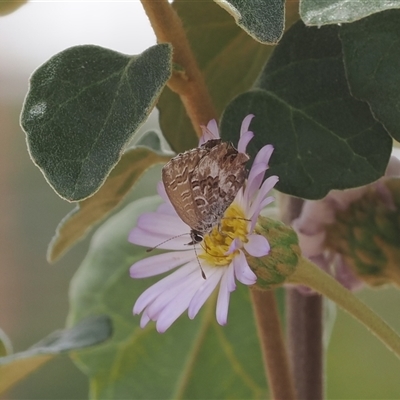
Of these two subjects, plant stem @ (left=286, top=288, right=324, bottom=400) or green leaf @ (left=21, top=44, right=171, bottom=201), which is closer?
green leaf @ (left=21, top=44, right=171, bottom=201)

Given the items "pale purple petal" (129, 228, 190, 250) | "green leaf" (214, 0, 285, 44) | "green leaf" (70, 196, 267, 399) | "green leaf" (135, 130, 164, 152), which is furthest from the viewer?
"green leaf" (70, 196, 267, 399)

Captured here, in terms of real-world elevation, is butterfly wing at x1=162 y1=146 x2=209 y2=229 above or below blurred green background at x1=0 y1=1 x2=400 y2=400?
above

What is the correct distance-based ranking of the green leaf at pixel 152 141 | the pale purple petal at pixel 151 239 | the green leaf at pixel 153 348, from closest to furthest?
1. the pale purple petal at pixel 151 239
2. the green leaf at pixel 152 141
3. the green leaf at pixel 153 348

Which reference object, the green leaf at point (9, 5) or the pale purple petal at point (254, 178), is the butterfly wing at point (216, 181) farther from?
the green leaf at point (9, 5)

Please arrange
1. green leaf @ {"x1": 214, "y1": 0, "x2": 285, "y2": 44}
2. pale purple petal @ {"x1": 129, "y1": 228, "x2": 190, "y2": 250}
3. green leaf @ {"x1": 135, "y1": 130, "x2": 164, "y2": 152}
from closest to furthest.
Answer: green leaf @ {"x1": 214, "y1": 0, "x2": 285, "y2": 44}
pale purple petal @ {"x1": 129, "y1": 228, "x2": 190, "y2": 250}
green leaf @ {"x1": 135, "y1": 130, "x2": 164, "y2": 152}

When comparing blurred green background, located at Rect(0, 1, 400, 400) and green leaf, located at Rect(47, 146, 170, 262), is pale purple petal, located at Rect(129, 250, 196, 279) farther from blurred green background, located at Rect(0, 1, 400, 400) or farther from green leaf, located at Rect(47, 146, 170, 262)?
blurred green background, located at Rect(0, 1, 400, 400)

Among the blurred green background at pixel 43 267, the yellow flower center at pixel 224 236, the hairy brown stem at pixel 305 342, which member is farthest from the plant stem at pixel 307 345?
the blurred green background at pixel 43 267

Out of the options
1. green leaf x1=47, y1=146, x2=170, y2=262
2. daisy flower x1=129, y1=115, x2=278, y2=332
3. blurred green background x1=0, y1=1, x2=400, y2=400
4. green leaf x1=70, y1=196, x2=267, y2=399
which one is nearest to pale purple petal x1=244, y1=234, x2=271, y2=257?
daisy flower x1=129, y1=115, x2=278, y2=332
